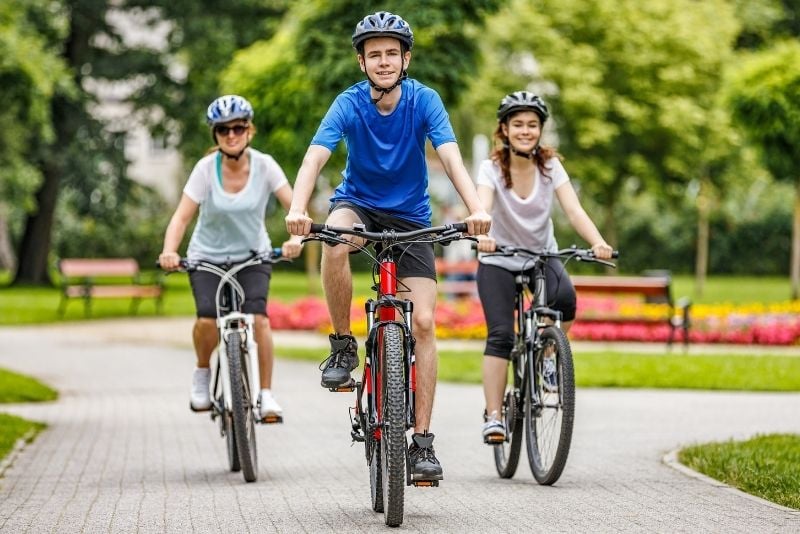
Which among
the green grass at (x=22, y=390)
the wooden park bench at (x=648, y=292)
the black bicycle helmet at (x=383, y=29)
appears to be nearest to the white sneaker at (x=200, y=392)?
the black bicycle helmet at (x=383, y=29)

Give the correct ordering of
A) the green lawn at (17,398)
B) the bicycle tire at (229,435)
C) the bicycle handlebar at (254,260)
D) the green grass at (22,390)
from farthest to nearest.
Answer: the green grass at (22,390) < the green lawn at (17,398) < the bicycle handlebar at (254,260) < the bicycle tire at (229,435)

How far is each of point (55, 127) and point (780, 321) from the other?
22.0 metres

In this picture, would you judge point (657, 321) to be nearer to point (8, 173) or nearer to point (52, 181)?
point (8, 173)

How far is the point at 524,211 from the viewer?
8.30 m

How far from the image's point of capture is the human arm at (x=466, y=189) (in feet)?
20.9

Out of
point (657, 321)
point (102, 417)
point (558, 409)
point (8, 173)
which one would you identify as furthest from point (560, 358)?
point (8, 173)

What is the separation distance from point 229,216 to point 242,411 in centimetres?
125

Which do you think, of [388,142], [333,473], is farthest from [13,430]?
[388,142]

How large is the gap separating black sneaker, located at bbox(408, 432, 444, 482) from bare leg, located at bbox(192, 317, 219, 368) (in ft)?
8.58

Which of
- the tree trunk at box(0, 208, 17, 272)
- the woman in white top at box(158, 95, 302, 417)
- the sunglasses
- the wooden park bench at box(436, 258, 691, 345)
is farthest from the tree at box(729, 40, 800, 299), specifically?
the tree trunk at box(0, 208, 17, 272)

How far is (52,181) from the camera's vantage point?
39.8 m

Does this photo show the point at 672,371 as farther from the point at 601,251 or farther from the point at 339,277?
the point at 339,277

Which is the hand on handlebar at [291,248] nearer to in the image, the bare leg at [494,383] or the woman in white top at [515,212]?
the woman in white top at [515,212]

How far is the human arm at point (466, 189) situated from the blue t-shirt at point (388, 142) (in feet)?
0.19
